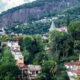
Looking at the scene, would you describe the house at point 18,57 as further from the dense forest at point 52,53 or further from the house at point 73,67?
the house at point 73,67

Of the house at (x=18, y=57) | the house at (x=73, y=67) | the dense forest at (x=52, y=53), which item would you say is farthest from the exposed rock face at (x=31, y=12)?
the house at (x=73, y=67)

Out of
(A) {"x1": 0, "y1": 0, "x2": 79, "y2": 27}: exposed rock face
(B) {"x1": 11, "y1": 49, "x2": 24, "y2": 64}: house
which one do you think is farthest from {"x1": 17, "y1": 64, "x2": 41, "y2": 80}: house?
(A) {"x1": 0, "y1": 0, "x2": 79, "y2": 27}: exposed rock face

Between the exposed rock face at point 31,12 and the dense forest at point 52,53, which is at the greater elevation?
the exposed rock face at point 31,12

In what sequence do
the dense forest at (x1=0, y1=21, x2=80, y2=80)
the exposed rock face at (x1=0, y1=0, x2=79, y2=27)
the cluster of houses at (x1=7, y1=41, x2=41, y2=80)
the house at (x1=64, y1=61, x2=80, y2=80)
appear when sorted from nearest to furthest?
1. the dense forest at (x1=0, y1=21, x2=80, y2=80)
2. the house at (x1=64, y1=61, x2=80, y2=80)
3. the cluster of houses at (x1=7, y1=41, x2=41, y2=80)
4. the exposed rock face at (x1=0, y1=0, x2=79, y2=27)

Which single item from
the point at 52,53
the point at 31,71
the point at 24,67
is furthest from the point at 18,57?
the point at 52,53

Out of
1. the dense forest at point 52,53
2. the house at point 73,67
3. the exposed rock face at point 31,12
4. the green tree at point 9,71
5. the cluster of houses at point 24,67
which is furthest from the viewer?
the exposed rock face at point 31,12

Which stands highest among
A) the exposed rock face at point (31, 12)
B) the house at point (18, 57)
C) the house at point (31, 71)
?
the exposed rock face at point (31, 12)

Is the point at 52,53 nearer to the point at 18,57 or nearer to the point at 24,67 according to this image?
the point at 18,57

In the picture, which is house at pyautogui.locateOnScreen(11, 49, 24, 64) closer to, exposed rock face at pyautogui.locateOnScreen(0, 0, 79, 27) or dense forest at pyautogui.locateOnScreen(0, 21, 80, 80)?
dense forest at pyautogui.locateOnScreen(0, 21, 80, 80)

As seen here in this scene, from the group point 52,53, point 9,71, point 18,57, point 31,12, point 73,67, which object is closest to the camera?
point 9,71

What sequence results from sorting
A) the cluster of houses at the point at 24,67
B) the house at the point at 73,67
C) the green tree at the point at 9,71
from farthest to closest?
the cluster of houses at the point at 24,67
the house at the point at 73,67
the green tree at the point at 9,71
